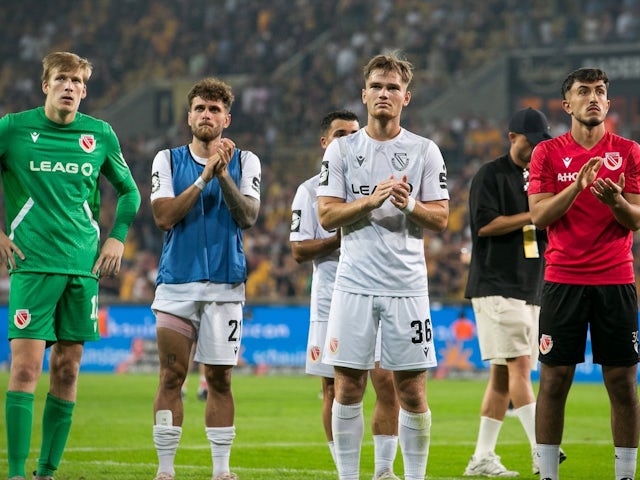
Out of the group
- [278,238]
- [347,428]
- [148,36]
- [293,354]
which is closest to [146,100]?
[148,36]

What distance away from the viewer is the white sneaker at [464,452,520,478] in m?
8.30

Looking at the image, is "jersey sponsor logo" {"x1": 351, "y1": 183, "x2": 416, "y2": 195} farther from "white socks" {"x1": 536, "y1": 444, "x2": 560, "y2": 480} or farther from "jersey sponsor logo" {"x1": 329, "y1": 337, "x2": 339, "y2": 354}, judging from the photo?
"white socks" {"x1": 536, "y1": 444, "x2": 560, "y2": 480}

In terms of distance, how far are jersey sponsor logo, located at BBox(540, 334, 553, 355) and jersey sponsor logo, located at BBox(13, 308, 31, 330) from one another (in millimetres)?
3009

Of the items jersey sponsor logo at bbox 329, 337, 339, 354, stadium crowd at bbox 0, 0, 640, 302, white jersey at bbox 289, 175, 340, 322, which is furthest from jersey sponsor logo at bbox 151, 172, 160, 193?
stadium crowd at bbox 0, 0, 640, 302

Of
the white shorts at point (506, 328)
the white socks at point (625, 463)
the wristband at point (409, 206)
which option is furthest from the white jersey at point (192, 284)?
the white socks at point (625, 463)

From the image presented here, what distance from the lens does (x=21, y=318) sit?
22.8 ft

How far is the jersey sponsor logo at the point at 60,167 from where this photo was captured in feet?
23.4

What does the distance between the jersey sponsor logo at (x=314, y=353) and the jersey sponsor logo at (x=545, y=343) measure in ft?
5.73

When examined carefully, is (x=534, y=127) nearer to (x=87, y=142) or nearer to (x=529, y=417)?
(x=529, y=417)

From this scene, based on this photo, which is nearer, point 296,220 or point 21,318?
point 21,318

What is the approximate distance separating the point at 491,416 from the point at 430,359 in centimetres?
215

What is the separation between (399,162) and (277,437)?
5.19m

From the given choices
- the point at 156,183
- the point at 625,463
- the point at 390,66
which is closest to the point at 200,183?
the point at 156,183

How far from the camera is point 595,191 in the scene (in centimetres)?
635
